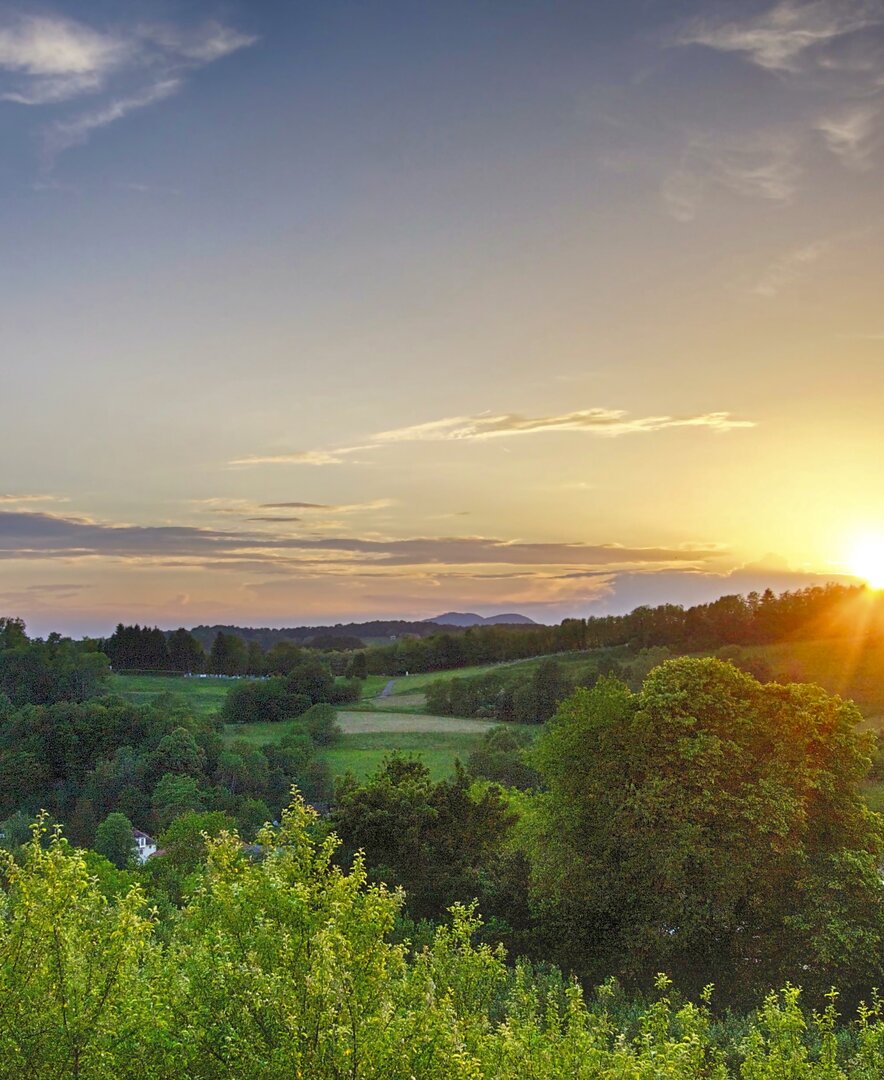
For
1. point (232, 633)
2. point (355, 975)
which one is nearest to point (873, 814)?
point (355, 975)

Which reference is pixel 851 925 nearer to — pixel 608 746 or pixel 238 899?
pixel 608 746

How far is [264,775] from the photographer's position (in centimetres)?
9062

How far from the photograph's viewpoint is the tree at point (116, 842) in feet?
217

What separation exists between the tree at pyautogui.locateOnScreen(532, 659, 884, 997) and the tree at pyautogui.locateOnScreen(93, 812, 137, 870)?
40.2m

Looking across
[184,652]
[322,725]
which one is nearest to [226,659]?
[184,652]

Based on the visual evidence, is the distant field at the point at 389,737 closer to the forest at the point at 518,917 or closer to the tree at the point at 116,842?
the forest at the point at 518,917

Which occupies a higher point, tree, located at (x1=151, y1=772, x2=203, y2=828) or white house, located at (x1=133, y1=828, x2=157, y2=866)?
tree, located at (x1=151, y1=772, x2=203, y2=828)

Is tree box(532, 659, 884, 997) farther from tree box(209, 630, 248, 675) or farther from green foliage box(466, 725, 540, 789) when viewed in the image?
tree box(209, 630, 248, 675)

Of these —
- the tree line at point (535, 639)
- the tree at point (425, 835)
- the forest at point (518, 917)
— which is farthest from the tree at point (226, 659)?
the tree at point (425, 835)

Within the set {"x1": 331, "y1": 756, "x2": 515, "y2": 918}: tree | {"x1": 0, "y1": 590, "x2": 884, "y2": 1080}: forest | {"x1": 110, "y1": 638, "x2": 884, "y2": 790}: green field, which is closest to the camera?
{"x1": 0, "y1": 590, "x2": 884, "y2": 1080}: forest

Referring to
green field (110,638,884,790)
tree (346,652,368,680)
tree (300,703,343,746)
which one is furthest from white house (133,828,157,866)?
tree (346,652,368,680)

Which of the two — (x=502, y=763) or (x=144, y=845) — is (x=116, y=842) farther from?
(x=502, y=763)

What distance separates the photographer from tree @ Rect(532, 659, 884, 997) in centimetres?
3186

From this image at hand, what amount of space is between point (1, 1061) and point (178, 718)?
93065 mm
